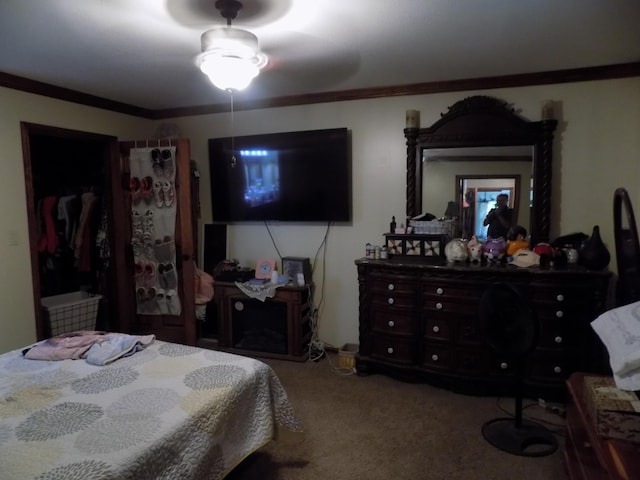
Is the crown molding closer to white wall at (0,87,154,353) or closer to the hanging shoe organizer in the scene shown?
white wall at (0,87,154,353)

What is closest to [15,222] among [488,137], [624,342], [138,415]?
[138,415]

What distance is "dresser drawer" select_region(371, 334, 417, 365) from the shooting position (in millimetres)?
3027

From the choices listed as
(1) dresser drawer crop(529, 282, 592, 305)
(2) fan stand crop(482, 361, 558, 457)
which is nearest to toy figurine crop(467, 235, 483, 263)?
(1) dresser drawer crop(529, 282, 592, 305)

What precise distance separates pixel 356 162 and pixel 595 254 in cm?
191

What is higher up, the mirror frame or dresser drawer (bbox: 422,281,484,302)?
the mirror frame

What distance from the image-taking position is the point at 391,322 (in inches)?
121

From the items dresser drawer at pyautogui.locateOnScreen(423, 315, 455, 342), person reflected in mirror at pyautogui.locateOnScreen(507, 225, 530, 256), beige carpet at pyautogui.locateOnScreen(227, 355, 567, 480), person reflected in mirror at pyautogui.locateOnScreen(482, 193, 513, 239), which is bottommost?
beige carpet at pyautogui.locateOnScreen(227, 355, 567, 480)

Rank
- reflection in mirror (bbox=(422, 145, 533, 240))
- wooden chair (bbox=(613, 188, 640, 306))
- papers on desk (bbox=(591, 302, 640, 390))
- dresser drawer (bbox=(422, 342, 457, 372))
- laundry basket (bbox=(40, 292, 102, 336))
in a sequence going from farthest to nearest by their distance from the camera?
1. laundry basket (bbox=(40, 292, 102, 336))
2. reflection in mirror (bbox=(422, 145, 533, 240))
3. dresser drawer (bbox=(422, 342, 457, 372))
4. wooden chair (bbox=(613, 188, 640, 306))
5. papers on desk (bbox=(591, 302, 640, 390))

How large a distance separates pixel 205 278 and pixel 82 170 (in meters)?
1.90

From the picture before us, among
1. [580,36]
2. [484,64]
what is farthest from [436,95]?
[580,36]

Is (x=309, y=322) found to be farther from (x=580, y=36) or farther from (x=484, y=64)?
(x=580, y=36)

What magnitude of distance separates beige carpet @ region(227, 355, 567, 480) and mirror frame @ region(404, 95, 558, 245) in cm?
138

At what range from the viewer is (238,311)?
147 inches

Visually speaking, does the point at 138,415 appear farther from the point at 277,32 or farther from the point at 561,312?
the point at 561,312
